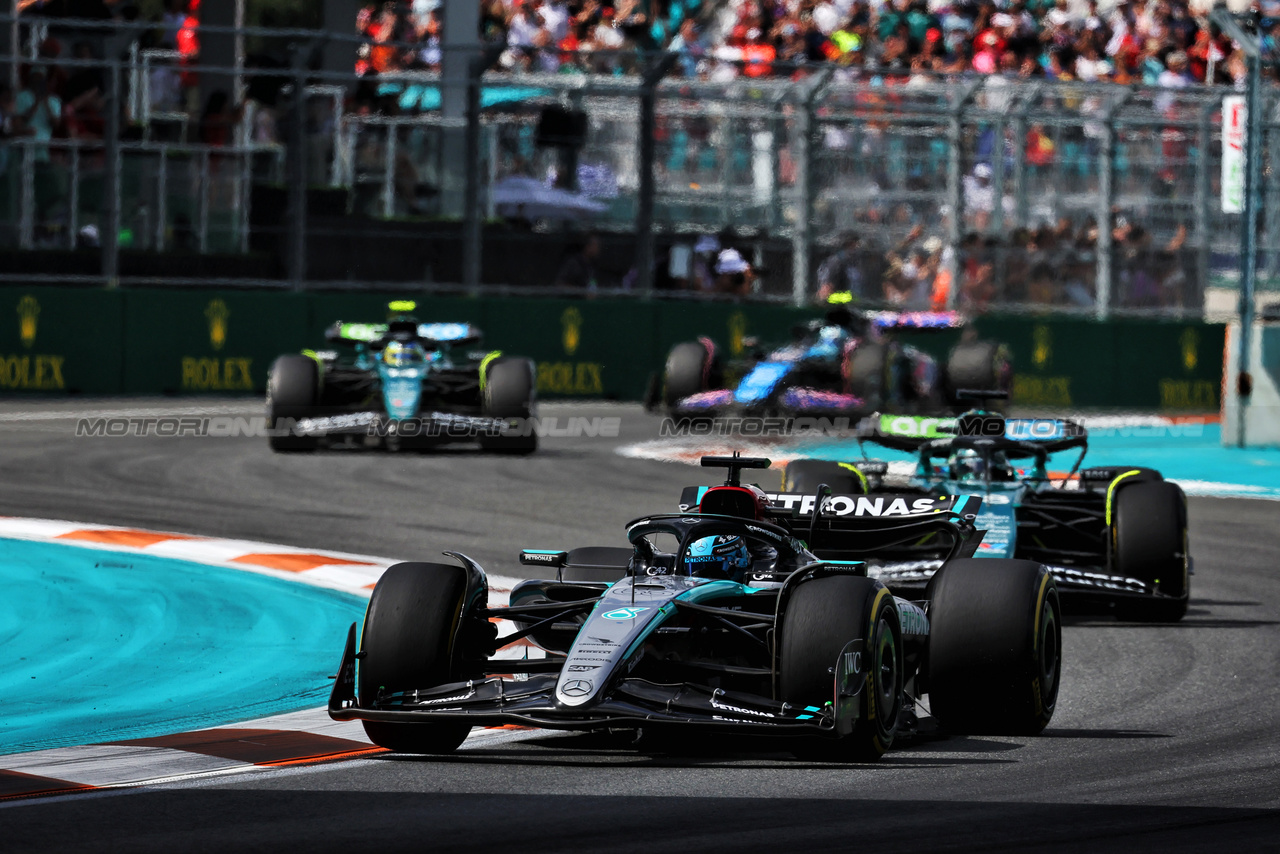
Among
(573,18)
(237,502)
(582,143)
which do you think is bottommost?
(237,502)

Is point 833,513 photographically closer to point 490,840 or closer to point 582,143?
point 490,840

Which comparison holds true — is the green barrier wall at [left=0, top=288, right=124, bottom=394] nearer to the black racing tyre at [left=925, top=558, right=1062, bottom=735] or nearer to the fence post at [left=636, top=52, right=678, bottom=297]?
the fence post at [left=636, top=52, right=678, bottom=297]

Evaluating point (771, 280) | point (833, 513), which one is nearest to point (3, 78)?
point (771, 280)

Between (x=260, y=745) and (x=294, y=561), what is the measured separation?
4.81 metres

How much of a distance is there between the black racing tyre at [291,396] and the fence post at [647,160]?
246 inches

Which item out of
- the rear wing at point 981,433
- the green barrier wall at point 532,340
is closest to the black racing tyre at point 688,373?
the green barrier wall at point 532,340

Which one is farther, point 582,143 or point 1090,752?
point 582,143

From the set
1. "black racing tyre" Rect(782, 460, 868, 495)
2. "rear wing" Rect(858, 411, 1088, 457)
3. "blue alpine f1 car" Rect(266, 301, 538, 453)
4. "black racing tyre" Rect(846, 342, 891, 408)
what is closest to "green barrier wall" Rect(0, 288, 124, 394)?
"blue alpine f1 car" Rect(266, 301, 538, 453)

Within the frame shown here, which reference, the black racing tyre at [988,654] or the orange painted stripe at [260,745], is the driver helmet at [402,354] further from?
the black racing tyre at [988,654]

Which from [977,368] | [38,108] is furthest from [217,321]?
[977,368]

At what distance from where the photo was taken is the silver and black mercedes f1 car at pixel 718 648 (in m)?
6.61

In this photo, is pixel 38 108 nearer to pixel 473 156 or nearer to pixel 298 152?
pixel 298 152

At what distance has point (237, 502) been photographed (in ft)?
47.8

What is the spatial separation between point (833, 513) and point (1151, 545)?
207 centimetres
